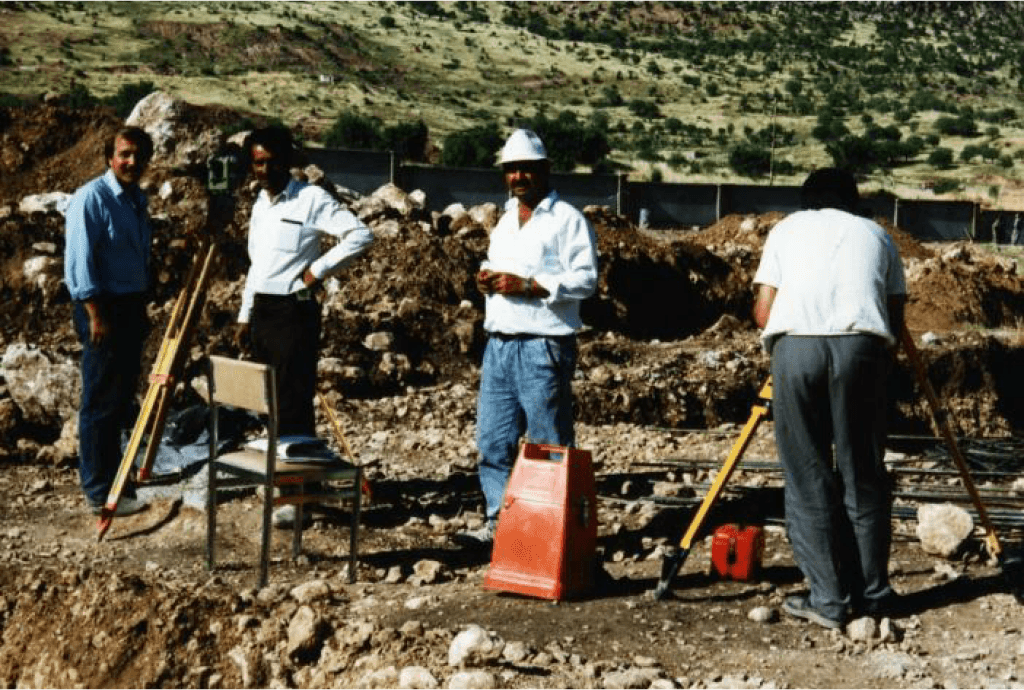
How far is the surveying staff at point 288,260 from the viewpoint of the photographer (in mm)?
6734

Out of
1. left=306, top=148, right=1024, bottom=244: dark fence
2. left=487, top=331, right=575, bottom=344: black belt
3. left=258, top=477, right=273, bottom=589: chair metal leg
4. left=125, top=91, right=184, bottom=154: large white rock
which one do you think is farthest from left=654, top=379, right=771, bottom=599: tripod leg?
left=306, top=148, right=1024, bottom=244: dark fence

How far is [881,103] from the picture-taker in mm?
69812

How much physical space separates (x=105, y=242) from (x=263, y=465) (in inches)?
76.4

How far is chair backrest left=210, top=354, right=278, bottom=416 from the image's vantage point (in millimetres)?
5680

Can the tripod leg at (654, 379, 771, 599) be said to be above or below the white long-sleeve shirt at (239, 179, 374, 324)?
below

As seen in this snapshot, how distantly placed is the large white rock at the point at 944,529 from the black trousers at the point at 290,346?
3.16 metres

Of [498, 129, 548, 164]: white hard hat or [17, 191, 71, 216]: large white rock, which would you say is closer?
[498, 129, 548, 164]: white hard hat

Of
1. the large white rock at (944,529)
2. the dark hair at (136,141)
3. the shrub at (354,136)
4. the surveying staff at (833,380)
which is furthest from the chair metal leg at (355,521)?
the shrub at (354,136)

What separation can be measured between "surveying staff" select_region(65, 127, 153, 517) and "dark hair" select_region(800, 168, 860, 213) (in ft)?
11.8

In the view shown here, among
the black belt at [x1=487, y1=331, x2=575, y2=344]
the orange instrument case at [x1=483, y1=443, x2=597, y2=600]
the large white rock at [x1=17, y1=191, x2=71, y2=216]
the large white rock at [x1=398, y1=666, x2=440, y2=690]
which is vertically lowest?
Answer: the large white rock at [x1=398, y1=666, x2=440, y2=690]

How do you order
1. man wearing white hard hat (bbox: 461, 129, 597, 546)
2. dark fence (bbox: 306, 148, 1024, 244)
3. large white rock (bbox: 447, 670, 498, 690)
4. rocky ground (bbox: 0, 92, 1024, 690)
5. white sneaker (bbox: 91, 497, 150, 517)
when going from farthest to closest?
dark fence (bbox: 306, 148, 1024, 244) → white sneaker (bbox: 91, 497, 150, 517) → man wearing white hard hat (bbox: 461, 129, 597, 546) → rocky ground (bbox: 0, 92, 1024, 690) → large white rock (bbox: 447, 670, 498, 690)

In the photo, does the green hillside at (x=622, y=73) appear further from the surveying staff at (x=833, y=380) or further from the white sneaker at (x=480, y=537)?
the surveying staff at (x=833, y=380)

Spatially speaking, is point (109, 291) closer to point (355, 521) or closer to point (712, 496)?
point (355, 521)

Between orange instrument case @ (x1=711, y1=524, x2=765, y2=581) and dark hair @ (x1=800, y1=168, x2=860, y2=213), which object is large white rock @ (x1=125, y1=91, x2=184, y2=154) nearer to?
orange instrument case @ (x1=711, y1=524, x2=765, y2=581)
